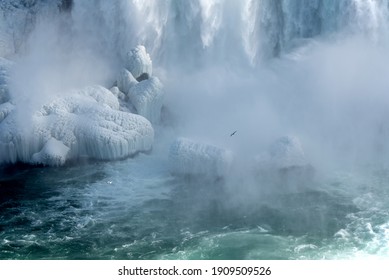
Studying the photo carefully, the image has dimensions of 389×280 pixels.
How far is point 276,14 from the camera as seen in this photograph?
30000 millimetres

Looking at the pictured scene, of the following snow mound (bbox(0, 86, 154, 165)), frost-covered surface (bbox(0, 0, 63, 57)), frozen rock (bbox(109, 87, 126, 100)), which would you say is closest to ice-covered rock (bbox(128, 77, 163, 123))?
frozen rock (bbox(109, 87, 126, 100))

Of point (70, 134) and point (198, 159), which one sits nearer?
point (198, 159)

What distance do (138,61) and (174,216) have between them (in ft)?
32.0

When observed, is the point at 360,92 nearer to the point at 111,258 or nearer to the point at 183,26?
the point at 183,26

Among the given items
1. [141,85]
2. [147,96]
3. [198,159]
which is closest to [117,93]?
[141,85]

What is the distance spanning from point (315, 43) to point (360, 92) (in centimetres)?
342

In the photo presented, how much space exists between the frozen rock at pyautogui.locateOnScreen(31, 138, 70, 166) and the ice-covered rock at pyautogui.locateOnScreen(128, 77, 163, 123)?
13.8ft

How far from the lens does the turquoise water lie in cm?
1842

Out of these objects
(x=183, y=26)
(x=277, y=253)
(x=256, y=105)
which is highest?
(x=183, y=26)

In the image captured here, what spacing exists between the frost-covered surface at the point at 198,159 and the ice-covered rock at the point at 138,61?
5.89m

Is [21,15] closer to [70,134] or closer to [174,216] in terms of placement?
[70,134]

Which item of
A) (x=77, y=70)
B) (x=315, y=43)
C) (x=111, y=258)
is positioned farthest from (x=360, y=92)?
(x=111, y=258)

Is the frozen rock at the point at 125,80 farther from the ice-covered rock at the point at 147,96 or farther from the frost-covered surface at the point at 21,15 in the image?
the frost-covered surface at the point at 21,15

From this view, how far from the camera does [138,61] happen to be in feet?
92.0
